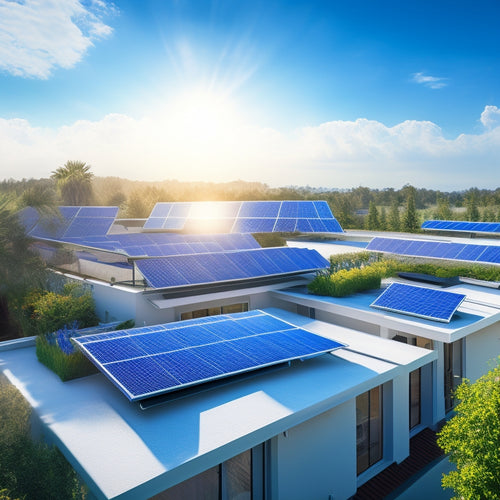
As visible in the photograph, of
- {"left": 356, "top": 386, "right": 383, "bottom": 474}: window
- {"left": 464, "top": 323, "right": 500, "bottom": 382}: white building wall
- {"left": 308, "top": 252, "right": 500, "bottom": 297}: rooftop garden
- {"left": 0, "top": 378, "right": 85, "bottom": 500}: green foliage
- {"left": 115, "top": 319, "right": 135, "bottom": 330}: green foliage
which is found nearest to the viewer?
{"left": 0, "top": 378, "right": 85, "bottom": 500}: green foliage

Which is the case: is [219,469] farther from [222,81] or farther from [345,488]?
[222,81]

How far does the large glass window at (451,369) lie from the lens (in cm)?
1405

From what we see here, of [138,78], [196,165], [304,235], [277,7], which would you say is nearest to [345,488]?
[304,235]

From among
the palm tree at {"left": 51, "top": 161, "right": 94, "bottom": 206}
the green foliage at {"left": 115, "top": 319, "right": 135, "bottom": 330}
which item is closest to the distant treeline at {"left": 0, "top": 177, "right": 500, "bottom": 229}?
the palm tree at {"left": 51, "top": 161, "right": 94, "bottom": 206}

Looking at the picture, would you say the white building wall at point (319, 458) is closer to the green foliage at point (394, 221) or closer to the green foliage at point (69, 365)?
the green foliage at point (69, 365)

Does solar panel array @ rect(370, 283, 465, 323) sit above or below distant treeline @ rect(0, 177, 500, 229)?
below

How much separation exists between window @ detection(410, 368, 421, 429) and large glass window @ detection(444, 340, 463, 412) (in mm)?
1394

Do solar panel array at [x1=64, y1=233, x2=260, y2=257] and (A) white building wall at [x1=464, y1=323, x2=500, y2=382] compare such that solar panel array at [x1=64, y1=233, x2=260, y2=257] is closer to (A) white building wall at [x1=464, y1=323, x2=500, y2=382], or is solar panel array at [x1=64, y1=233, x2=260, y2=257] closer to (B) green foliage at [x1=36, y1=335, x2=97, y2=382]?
(B) green foliage at [x1=36, y1=335, x2=97, y2=382]

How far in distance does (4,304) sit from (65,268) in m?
3.09

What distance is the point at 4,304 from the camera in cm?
1895

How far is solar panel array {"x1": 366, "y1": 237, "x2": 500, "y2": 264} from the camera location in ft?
65.6

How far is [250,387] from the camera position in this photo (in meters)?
9.34

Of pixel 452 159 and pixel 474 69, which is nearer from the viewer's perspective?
pixel 474 69

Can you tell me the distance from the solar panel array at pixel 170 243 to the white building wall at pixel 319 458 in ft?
35.6
